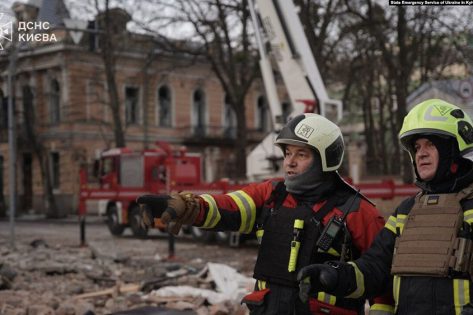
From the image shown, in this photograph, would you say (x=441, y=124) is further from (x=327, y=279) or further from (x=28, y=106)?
(x=28, y=106)

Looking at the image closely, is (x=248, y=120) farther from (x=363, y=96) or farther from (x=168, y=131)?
(x=363, y=96)

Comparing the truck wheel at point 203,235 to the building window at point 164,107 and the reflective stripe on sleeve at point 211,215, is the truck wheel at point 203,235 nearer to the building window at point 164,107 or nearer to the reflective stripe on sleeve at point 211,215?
the reflective stripe on sleeve at point 211,215

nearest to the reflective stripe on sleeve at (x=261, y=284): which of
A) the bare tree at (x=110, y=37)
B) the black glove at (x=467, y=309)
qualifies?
the black glove at (x=467, y=309)

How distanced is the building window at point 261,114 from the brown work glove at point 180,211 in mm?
45721

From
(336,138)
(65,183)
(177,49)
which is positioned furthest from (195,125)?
(336,138)

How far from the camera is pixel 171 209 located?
3348mm

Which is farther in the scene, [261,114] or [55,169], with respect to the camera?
[261,114]

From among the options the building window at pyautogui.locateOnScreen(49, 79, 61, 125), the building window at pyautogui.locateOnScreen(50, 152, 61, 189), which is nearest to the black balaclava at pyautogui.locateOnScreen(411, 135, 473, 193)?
the building window at pyautogui.locateOnScreen(49, 79, 61, 125)

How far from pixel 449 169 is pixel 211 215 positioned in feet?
3.95

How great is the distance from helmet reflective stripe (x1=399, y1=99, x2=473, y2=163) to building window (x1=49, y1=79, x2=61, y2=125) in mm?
36404

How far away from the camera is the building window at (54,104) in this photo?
3812 cm

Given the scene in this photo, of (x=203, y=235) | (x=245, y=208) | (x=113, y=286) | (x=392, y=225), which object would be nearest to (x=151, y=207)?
(x=245, y=208)

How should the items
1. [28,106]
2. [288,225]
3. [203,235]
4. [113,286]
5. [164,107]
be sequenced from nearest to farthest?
[288,225]
[113,286]
[203,235]
[28,106]
[164,107]

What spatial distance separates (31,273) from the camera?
461 inches
